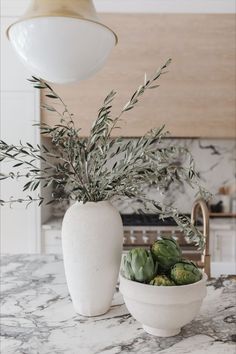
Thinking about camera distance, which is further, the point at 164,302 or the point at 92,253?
the point at 92,253

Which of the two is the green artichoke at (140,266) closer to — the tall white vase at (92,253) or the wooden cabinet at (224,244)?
the tall white vase at (92,253)

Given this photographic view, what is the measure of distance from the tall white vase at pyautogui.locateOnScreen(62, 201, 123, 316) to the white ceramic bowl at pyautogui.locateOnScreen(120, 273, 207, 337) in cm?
13

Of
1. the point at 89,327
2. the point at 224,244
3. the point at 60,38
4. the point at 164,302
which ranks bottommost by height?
the point at 224,244

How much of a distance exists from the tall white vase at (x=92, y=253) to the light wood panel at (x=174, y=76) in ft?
5.67

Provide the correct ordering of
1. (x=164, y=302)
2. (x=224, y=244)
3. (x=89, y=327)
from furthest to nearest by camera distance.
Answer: (x=224, y=244) < (x=89, y=327) < (x=164, y=302)

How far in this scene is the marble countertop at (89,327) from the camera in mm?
772

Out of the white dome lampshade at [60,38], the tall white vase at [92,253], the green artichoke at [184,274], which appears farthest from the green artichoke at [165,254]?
the white dome lampshade at [60,38]

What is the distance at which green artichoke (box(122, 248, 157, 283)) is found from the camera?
803mm

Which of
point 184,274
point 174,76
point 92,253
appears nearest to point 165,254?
point 184,274

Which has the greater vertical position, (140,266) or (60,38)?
(60,38)

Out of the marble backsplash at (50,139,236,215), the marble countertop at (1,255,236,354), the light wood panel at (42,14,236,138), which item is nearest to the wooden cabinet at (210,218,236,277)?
the marble backsplash at (50,139,236,215)

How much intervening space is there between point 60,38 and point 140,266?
570mm

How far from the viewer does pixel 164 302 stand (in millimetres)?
760

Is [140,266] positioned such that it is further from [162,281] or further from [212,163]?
[212,163]
